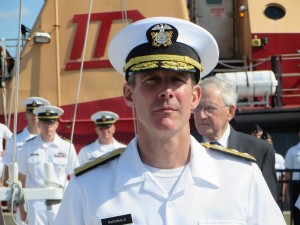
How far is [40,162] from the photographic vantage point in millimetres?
7520

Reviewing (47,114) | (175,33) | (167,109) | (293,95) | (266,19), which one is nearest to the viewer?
(167,109)

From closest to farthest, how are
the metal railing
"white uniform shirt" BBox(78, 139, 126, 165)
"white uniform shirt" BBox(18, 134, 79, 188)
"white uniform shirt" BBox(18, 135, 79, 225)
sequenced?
"white uniform shirt" BBox(18, 135, 79, 225), "white uniform shirt" BBox(18, 134, 79, 188), the metal railing, "white uniform shirt" BBox(78, 139, 126, 165)

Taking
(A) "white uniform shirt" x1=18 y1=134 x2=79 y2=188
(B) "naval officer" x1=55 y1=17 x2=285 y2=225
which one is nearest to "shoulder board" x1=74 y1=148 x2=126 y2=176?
(B) "naval officer" x1=55 y1=17 x2=285 y2=225

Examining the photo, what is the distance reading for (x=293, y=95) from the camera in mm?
11562

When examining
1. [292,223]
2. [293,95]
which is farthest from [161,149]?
[293,95]

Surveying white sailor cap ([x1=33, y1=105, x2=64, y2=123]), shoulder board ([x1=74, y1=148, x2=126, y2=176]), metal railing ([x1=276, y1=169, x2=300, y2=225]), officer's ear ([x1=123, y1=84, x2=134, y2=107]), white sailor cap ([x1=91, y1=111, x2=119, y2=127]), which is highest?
white sailor cap ([x1=91, y1=111, x2=119, y2=127])

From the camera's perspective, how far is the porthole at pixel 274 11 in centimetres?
1230

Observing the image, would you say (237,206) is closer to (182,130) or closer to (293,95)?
(182,130)

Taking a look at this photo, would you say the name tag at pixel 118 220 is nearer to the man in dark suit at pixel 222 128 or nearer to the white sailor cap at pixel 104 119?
the man in dark suit at pixel 222 128

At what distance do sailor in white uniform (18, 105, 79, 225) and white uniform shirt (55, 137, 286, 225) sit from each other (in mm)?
4910

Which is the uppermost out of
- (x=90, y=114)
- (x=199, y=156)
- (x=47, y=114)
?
(x=90, y=114)

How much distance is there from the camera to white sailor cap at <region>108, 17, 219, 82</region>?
2371mm

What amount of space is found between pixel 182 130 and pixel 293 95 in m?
9.49

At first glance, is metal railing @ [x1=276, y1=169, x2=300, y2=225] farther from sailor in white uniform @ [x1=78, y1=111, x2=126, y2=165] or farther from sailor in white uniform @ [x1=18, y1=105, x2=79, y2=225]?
sailor in white uniform @ [x1=18, y1=105, x2=79, y2=225]
